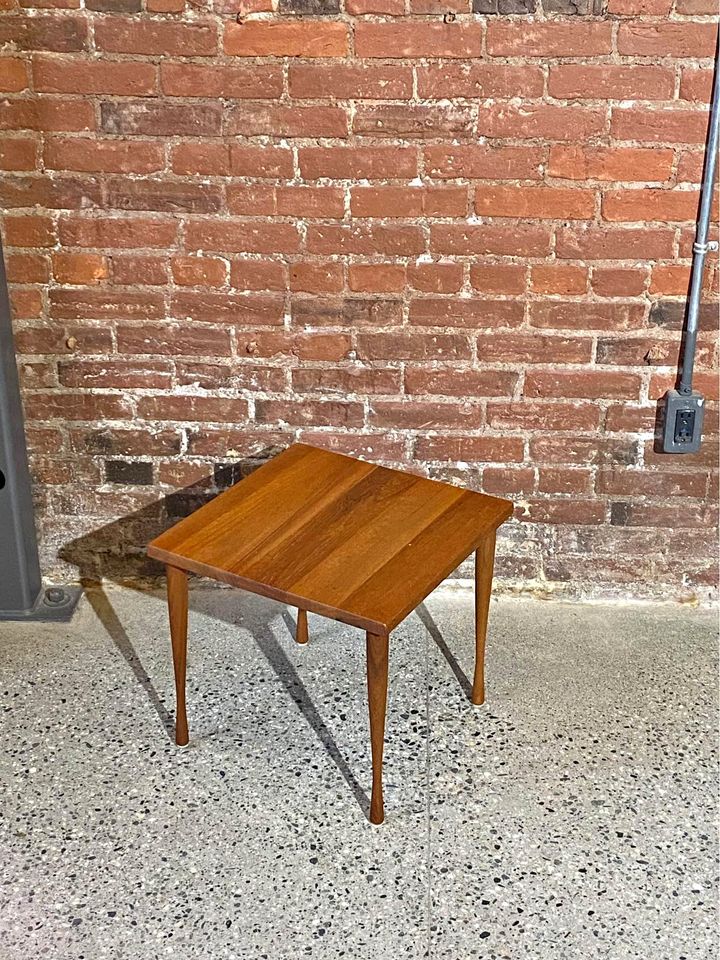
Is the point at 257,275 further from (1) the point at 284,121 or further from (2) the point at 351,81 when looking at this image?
(2) the point at 351,81

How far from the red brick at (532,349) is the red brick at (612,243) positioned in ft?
0.64

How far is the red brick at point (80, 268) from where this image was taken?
2.87 m

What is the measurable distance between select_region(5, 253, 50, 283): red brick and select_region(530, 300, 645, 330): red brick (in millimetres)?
1117

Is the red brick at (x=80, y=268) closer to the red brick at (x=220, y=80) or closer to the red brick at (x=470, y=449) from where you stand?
the red brick at (x=220, y=80)

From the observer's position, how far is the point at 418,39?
8.64 feet

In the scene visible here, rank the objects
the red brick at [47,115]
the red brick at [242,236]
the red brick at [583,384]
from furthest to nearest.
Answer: the red brick at [583,384], the red brick at [242,236], the red brick at [47,115]

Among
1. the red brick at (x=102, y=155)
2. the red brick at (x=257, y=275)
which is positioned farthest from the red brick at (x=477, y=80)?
the red brick at (x=102, y=155)

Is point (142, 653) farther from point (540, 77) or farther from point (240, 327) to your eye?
point (540, 77)

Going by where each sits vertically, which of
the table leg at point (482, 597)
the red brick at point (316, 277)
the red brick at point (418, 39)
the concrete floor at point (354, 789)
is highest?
the red brick at point (418, 39)

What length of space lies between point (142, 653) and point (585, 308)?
51.3 inches

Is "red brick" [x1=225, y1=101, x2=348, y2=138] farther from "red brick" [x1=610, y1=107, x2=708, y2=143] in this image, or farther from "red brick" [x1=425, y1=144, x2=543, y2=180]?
"red brick" [x1=610, y1=107, x2=708, y2=143]

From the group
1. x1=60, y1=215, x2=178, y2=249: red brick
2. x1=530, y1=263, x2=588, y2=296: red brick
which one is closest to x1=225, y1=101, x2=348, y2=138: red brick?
x1=60, y1=215, x2=178, y2=249: red brick

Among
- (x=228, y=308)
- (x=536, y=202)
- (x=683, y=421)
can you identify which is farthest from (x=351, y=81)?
(x=683, y=421)

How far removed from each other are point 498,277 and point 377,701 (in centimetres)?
104
